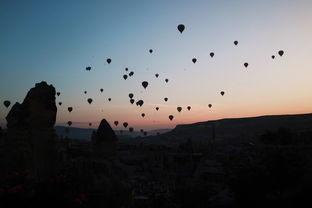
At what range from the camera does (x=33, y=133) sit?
37.8 feet

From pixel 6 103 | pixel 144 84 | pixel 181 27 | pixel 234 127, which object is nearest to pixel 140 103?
pixel 144 84

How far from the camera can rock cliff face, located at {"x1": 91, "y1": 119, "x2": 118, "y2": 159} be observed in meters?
21.1

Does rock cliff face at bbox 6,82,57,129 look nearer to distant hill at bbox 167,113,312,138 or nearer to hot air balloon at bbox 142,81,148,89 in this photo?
hot air balloon at bbox 142,81,148,89

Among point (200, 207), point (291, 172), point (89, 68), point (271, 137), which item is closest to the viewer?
point (200, 207)

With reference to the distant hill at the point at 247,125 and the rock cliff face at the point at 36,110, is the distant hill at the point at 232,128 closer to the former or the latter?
the distant hill at the point at 247,125

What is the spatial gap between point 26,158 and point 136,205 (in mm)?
3523

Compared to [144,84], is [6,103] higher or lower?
lower

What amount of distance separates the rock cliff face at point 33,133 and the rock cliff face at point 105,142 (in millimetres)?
8324

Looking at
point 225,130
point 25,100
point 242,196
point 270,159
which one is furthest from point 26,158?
point 225,130

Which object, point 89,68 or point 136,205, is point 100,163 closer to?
point 136,205

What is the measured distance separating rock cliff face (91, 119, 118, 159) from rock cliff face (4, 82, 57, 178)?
27.3 feet

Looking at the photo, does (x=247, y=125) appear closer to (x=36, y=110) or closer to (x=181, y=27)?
(x=181, y=27)

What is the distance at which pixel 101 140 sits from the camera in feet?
70.3

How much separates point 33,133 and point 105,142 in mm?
9954
